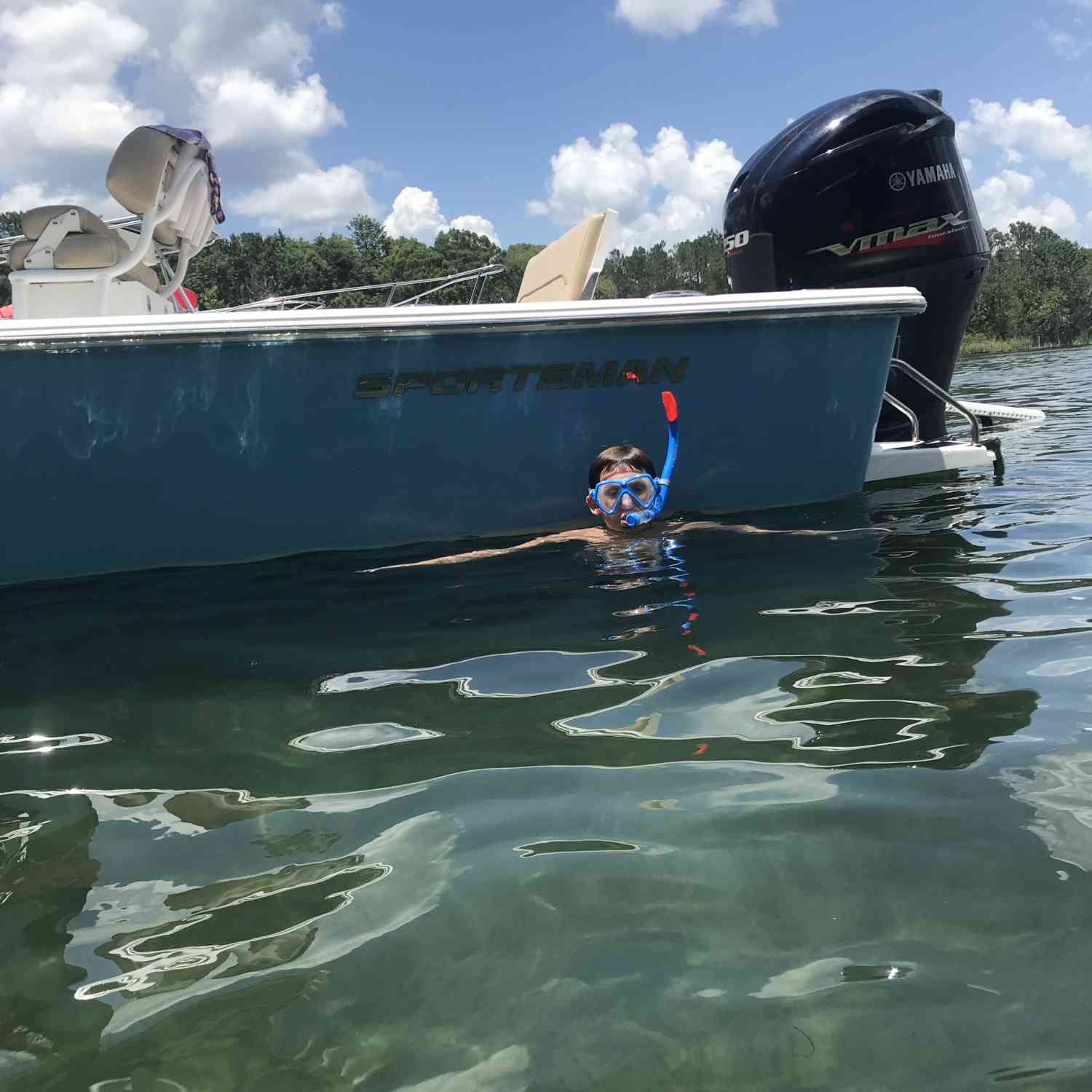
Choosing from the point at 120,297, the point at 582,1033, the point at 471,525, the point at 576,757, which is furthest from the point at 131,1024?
the point at 120,297

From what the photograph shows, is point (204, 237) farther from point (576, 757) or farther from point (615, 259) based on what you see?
point (615, 259)

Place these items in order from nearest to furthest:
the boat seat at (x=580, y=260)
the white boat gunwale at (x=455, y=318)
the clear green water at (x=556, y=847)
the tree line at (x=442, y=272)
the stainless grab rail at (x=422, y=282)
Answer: the clear green water at (x=556, y=847)
the white boat gunwale at (x=455, y=318)
the boat seat at (x=580, y=260)
the stainless grab rail at (x=422, y=282)
the tree line at (x=442, y=272)

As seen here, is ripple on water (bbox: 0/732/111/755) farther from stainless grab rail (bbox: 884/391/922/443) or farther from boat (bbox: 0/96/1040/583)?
stainless grab rail (bbox: 884/391/922/443)

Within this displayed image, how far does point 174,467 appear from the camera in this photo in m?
3.46

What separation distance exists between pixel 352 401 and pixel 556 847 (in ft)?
7.70

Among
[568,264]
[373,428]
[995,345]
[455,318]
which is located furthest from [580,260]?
[995,345]

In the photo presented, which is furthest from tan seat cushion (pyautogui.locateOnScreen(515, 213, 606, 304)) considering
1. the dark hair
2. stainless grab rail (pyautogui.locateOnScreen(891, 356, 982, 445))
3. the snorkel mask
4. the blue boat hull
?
stainless grab rail (pyautogui.locateOnScreen(891, 356, 982, 445))

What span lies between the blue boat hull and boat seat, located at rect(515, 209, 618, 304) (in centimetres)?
78

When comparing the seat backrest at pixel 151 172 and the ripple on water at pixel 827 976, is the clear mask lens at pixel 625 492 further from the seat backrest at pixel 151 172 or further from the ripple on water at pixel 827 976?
the ripple on water at pixel 827 976

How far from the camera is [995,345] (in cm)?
5644

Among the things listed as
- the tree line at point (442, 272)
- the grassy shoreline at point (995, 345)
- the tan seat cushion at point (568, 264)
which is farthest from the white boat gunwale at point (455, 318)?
the grassy shoreline at point (995, 345)

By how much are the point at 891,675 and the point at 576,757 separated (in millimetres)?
883

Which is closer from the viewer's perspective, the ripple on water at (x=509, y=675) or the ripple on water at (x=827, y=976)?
the ripple on water at (x=827, y=976)

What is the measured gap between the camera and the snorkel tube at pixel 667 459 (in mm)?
3764
